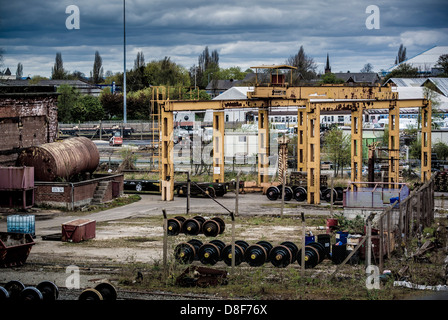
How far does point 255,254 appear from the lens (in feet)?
60.2

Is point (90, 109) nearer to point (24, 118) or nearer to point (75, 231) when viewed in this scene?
point (24, 118)

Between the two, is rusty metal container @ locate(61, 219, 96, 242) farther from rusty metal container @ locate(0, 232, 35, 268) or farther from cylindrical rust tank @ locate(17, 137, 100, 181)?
cylindrical rust tank @ locate(17, 137, 100, 181)

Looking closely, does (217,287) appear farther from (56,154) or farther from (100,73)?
(100,73)

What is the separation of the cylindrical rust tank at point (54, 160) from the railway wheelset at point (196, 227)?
9.72m

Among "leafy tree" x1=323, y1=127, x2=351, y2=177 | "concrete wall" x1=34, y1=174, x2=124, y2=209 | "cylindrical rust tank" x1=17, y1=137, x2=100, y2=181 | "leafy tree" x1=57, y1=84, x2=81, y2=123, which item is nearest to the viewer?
"concrete wall" x1=34, y1=174, x2=124, y2=209

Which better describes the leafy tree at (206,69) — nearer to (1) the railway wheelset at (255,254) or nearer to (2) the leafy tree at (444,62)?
A: (2) the leafy tree at (444,62)

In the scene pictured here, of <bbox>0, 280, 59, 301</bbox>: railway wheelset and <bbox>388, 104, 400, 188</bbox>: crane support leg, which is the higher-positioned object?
<bbox>388, 104, 400, 188</bbox>: crane support leg

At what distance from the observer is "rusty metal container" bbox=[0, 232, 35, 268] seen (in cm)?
1825

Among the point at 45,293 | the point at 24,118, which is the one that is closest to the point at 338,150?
the point at 24,118

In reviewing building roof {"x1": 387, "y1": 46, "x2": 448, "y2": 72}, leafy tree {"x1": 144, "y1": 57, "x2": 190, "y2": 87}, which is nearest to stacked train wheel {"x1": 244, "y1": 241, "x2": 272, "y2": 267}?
leafy tree {"x1": 144, "y1": 57, "x2": 190, "y2": 87}

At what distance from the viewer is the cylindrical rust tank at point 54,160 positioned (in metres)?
31.0

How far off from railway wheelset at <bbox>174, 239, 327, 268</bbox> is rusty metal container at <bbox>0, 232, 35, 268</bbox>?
463cm

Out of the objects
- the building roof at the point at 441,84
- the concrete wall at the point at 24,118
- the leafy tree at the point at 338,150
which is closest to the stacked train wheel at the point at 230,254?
the concrete wall at the point at 24,118
